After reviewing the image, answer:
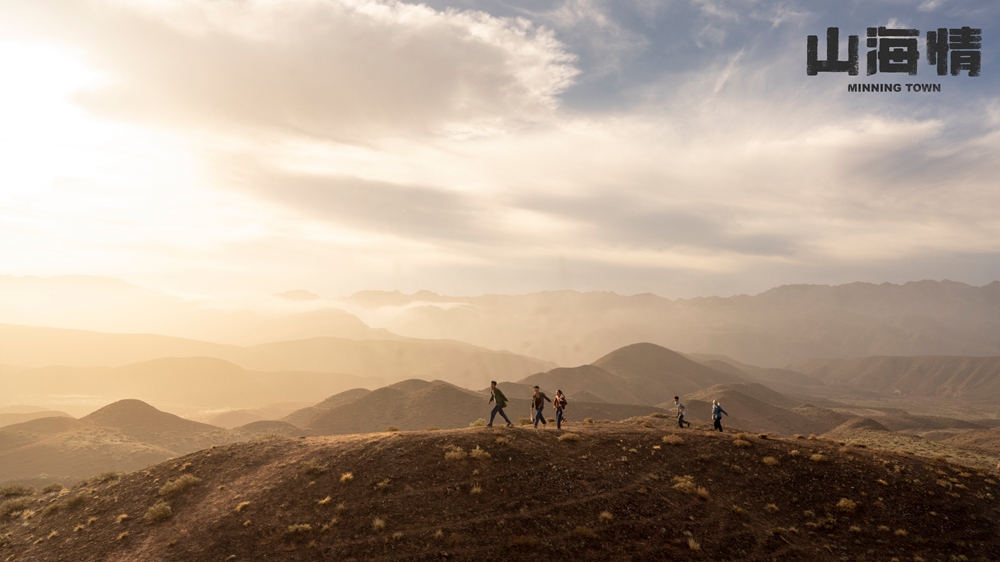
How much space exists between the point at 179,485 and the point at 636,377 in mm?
130132

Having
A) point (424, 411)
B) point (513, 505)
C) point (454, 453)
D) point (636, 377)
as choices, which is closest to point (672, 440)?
point (513, 505)

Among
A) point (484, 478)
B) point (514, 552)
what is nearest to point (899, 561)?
point (514, 552)

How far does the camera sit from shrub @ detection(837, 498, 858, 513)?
62.9 feet

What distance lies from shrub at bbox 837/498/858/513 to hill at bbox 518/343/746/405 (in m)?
86.1

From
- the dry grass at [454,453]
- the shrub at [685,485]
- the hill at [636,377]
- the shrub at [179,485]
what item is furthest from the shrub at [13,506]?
the hill at [636,377]

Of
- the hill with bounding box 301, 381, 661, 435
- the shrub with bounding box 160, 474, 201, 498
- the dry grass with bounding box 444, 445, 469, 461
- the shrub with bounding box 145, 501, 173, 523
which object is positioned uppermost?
the dry grass with bounding box 444, 445, 469, 461

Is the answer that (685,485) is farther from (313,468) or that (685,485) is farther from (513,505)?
(313,468)

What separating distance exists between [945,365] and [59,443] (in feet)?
930

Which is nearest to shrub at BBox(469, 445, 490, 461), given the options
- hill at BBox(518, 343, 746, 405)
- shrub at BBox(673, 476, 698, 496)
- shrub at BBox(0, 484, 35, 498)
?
shrub at BBox(673, 476, 698, 496)

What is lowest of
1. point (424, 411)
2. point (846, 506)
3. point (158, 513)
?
point (424, 411)

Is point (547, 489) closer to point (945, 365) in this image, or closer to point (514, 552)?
point (514, 552)

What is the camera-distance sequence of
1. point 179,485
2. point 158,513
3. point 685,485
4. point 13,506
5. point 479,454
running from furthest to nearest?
point 13,506, point 479,454, point 179,485, point 685,485, point 158,513

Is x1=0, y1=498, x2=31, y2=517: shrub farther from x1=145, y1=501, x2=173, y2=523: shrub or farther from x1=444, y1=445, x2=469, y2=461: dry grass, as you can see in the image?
x1=444, y1=445, x2=469, y2=461: dry grass

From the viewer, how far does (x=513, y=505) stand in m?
17.4
